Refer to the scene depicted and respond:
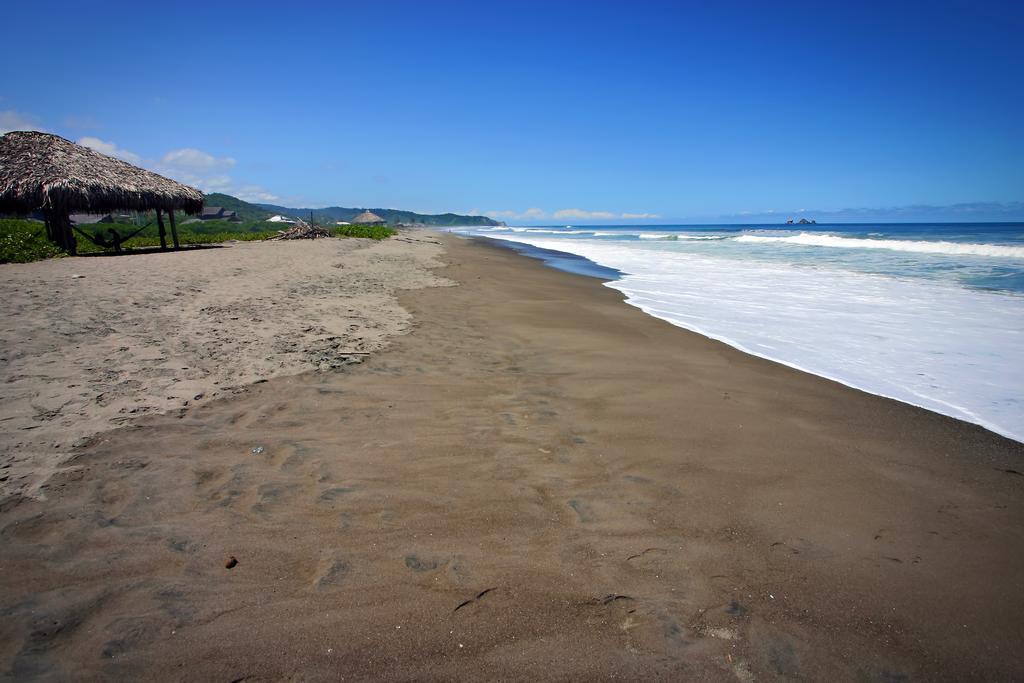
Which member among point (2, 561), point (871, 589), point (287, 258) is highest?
point (287, 258)

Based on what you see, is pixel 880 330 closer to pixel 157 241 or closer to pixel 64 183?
pixel 64 183

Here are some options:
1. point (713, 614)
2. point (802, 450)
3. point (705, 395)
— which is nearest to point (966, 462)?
point (802, 450)

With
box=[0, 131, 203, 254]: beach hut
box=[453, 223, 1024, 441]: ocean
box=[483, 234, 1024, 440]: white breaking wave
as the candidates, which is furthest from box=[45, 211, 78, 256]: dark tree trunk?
box=[453, 223, 1024, 441]: ocean

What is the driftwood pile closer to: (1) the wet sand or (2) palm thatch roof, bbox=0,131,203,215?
(2) palm thatch roof, bbox=0,131,203,215

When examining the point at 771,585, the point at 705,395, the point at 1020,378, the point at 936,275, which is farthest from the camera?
the point at 936,275

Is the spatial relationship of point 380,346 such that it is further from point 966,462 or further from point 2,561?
point 966,462

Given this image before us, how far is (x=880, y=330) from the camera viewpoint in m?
7.43

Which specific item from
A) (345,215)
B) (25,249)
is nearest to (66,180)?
(25,249)

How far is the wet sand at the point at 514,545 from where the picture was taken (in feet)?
5.92

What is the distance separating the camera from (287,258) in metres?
13.0

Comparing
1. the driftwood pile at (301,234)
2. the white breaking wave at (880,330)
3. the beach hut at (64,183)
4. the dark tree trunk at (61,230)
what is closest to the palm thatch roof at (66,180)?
the beach hut at (64,183)

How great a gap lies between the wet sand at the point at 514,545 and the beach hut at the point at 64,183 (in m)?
14.4

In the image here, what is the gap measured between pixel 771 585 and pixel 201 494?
2.95m

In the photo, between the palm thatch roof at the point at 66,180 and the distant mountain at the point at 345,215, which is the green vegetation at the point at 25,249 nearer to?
the palm thatch roof at the point at 66,180
